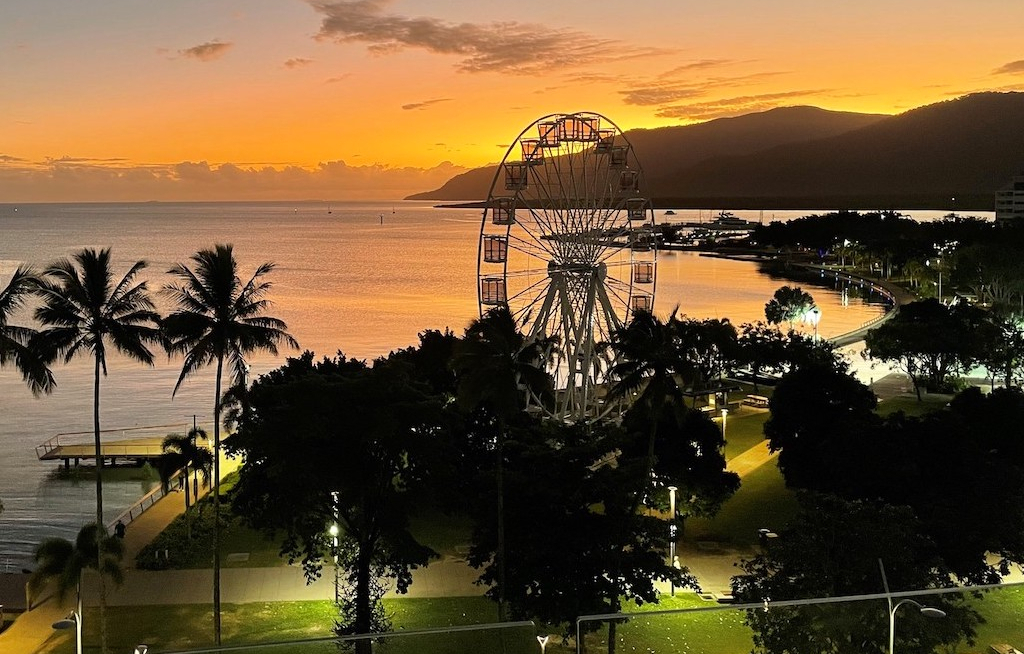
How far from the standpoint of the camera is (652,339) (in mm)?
21875

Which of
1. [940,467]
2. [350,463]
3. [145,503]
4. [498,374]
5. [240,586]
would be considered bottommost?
[145,503]

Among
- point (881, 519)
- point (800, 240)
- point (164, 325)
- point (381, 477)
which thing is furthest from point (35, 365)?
point (800, 240)

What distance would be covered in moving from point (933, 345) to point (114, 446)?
4141 cm

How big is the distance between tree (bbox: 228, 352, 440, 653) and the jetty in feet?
77.1

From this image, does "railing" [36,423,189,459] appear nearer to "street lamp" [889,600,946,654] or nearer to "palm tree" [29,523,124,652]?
"palm tree" [29,523,124,652]

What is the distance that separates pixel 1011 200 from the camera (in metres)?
181

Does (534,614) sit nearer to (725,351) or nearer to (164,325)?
(164,325)

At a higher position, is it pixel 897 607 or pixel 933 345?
pixel 897 607

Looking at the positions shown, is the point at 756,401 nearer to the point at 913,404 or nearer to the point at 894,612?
the point at 913,404

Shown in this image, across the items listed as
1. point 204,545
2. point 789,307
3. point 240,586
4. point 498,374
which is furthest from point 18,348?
point 789,307

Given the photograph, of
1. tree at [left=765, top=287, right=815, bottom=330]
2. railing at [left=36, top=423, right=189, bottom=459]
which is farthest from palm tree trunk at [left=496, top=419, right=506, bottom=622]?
tree at [left=765, top=287, right=815, bottom=330]

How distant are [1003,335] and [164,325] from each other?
142ft

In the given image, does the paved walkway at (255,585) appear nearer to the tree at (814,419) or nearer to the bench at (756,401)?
the tree at (814,419)

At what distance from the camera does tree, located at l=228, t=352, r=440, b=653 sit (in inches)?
827
